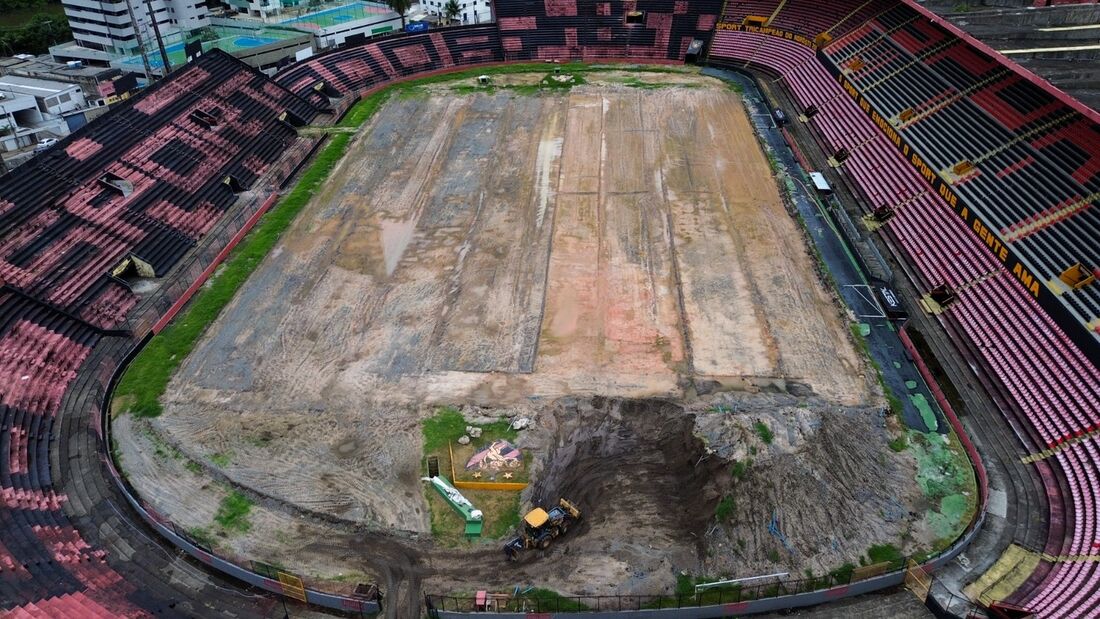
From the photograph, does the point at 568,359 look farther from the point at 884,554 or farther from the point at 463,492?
the point at 884,554

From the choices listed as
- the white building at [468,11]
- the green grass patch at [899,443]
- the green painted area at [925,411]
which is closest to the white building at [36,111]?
the white building at [468,11]

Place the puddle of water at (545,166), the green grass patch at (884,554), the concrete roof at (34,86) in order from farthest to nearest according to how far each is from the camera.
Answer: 1. the concrete roof at (34,86)
2. the puddle of water at (545,166)
3. the green grass patch at (884,554)

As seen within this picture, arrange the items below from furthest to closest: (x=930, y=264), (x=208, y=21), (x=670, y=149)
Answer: (x=208, y=21)
(x=670, y=149)
(x=930, y=264)

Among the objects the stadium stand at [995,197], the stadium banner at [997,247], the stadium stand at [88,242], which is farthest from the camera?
the stadium banner at [997,247]

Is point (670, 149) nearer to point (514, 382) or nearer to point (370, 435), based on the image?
point (514, 382)

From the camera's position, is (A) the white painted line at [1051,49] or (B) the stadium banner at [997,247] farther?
(A) the white painted line at [1051,49]

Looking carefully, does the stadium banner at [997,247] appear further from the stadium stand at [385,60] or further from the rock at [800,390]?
the stadium stand at [385,60]

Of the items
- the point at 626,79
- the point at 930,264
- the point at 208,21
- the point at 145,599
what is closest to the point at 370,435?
the point at 145,599

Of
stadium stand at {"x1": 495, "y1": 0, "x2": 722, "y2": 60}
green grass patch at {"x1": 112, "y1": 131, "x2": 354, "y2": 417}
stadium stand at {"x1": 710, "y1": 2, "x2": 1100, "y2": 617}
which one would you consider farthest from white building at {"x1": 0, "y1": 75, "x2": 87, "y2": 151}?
stadium stand at {"x1": 710, "y1": 2, "x2": 1100, "y2": 617}
